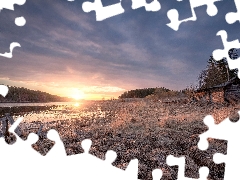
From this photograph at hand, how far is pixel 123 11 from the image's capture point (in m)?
4.25

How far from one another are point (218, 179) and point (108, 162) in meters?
4.34

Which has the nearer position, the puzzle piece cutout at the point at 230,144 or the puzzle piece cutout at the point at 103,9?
the puzzle piece cutout at the point at 230,144

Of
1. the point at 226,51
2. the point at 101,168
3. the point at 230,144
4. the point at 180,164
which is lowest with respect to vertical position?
the point at 101,168

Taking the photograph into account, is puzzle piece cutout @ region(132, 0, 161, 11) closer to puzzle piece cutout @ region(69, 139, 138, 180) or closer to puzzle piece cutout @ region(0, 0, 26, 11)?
puzzle piece cutout @ region(0, 0, 26, 11)

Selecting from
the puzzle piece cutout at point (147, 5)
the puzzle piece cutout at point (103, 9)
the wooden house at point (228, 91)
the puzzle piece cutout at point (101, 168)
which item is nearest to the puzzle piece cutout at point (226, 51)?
the puzzle piece cutout at point (147, 5)

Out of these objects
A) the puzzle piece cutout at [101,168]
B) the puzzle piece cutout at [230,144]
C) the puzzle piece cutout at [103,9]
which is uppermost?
the puzzle piece cutout at [103,9]

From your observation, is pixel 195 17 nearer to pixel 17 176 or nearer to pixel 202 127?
pixel 17 176

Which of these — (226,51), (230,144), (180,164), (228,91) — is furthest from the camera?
(228,91)

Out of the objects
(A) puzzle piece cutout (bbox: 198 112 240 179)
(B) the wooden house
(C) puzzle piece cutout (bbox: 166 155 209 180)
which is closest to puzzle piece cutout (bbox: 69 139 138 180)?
(C) puzzle piece cutout (bbox: 166 155 209 180)

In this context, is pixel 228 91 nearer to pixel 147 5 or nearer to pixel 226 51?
pixel 226 51

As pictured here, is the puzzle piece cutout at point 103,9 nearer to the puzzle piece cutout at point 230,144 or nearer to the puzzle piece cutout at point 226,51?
the puzzle piece cutout at point 226,51

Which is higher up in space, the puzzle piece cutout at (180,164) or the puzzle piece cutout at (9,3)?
the puzzle piece cutout at (9,3)

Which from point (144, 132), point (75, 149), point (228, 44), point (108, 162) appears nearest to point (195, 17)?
point (228, 44)

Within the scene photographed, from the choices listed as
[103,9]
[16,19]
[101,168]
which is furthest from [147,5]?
[101,168]
